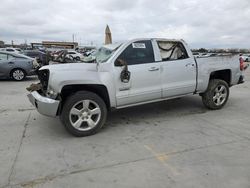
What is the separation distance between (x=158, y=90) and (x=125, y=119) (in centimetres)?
98

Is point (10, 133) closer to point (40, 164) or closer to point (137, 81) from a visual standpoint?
point (40, 164)

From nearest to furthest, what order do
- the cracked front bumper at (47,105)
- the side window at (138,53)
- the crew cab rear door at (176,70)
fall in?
the cracked front bumper at (47,105), the side window at (138,53), the crew cab rear door at (176,70)

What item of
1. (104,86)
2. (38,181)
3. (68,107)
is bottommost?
(38,181)

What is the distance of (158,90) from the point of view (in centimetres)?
583

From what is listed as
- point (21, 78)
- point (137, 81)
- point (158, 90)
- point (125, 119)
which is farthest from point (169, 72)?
point (21, 78)

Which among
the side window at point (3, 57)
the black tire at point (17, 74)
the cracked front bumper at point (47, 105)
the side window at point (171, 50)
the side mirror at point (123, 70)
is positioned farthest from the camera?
the black tire at point (17, 74)

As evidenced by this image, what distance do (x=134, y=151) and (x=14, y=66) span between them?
33.3 feet

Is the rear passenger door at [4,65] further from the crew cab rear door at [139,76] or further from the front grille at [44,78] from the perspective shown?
the crew cab rear door at [139,76]

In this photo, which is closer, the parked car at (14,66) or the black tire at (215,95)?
the black tire at (215,95)

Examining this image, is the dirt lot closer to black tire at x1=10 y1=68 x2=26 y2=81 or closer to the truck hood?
the truck hood

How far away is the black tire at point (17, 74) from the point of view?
1267cm

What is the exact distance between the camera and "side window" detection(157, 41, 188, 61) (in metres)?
6.04

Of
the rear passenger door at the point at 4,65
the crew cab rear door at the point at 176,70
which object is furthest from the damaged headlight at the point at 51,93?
the rear passenger door at the point at 4,65

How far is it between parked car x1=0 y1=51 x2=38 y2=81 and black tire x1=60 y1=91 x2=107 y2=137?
820 centimetres
